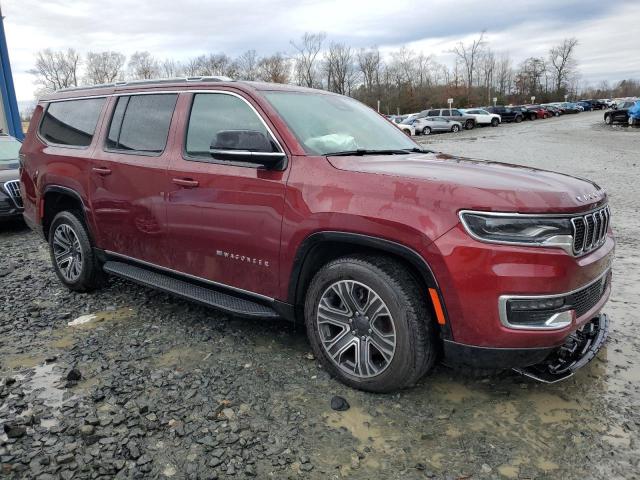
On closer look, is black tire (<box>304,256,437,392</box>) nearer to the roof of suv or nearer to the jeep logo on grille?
the jeep logo on grille

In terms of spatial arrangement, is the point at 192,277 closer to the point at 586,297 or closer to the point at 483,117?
the point at 586,297

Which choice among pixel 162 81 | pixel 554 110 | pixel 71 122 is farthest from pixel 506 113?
pixel 162 81

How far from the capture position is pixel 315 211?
3.02m

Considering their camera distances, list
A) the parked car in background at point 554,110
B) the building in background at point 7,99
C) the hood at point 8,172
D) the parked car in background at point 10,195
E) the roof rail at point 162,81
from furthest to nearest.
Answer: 1. the parked car in background at point 554,110
2. the building in background at point 7,99
3. the hood at point 8,172
4. the parked car in background at point 10,195
5. the roof rail at point 162,81

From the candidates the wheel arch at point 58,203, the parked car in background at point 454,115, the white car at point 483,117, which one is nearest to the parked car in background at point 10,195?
the wheel arch at point 58,203

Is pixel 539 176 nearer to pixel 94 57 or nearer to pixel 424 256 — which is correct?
pixel 424 256

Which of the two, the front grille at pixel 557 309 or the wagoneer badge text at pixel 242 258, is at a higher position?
the wagoneer badge text at pixel 242 258

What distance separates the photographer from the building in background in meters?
16.3

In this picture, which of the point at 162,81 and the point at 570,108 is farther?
the point at 570,108

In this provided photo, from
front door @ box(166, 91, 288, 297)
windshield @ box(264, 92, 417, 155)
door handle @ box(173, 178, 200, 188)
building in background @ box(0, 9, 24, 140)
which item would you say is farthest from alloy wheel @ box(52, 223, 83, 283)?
building in background @ box(0, 9, 24, 140)

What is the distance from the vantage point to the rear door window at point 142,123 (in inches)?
156

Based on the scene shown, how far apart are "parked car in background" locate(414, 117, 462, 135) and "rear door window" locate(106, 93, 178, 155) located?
36.8m

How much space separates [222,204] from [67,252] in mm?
2427

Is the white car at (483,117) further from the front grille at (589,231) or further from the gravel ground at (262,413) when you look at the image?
the front grille at (589,231)
